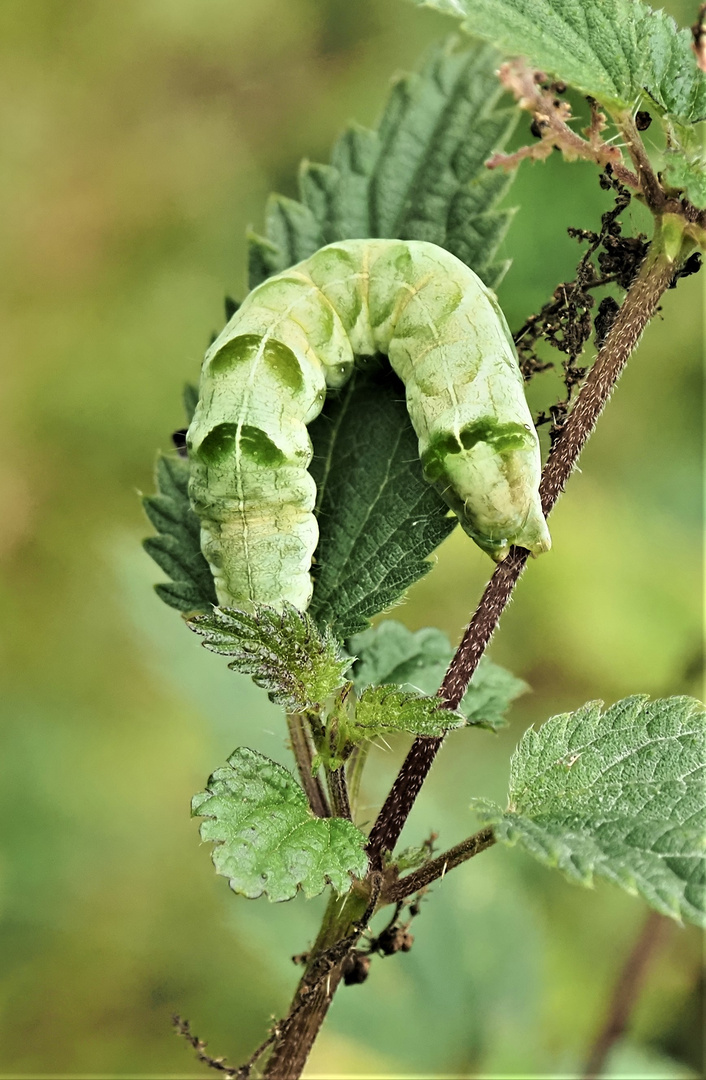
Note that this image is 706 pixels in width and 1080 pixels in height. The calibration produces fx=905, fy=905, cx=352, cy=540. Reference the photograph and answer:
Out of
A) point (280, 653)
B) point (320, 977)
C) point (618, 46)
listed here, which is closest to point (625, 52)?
point (618, 46)

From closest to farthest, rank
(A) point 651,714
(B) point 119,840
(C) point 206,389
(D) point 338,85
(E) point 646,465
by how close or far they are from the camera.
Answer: (A) point 651,714, (C) point 206,389, (B) point 119,840, (E) point 646,465, (D) point 338,85

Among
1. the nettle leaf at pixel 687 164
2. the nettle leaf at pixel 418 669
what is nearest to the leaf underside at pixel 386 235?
the nettle leaf at pixel 418 669

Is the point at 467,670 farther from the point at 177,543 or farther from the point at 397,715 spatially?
the point at 177,543

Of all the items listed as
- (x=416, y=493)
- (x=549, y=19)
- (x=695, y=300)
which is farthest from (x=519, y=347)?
(x=695, y=300)

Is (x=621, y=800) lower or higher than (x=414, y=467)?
lower

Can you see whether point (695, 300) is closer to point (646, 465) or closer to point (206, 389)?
point (646, 465)

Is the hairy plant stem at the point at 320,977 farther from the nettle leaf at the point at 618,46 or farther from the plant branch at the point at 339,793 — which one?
the nettle leaf at the point at 618,46

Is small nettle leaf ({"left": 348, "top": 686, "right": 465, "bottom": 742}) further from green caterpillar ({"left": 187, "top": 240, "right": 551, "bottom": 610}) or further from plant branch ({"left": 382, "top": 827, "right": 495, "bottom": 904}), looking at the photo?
green caterpillar ({"left": 187, "top": 240, "right": 551, "bottom": 610})
